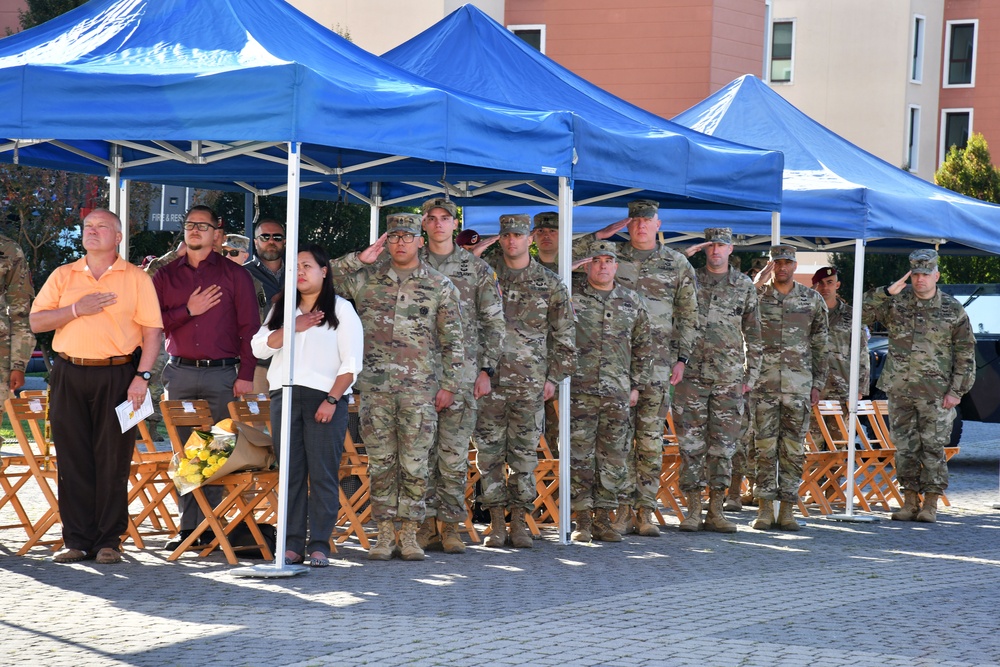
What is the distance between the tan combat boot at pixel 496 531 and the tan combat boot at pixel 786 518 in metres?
2.61

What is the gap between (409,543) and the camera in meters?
8.76

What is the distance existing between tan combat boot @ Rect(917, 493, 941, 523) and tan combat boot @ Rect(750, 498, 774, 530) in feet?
5.37

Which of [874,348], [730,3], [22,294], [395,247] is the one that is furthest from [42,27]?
[730,3]

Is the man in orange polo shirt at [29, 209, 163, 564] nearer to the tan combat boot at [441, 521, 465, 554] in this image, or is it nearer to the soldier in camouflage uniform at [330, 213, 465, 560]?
the soldier in camouflage uniform at [330, 213, 465, 560]

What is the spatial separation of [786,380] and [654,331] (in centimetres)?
158

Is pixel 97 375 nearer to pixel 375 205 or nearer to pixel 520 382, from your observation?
pixel 520 382

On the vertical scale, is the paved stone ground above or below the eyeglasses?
below

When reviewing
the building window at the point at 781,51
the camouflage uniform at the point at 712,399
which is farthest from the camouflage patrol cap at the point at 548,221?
the building window at the point at 781,51

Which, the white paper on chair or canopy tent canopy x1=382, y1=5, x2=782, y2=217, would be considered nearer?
the white paper on chair

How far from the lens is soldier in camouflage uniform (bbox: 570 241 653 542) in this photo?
9.86 metres

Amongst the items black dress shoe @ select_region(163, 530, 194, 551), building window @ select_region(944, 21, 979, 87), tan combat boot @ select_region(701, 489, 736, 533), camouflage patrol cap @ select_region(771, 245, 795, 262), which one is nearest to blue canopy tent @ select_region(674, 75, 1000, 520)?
camouflage patrol cap @ select_region(771, 245, 795, 262)

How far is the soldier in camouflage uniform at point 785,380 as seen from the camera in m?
11.1

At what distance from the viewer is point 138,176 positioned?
10641 mm

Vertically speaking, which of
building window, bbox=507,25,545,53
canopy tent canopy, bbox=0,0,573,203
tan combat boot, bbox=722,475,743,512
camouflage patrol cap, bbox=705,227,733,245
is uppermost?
building window, bbox=507,25,545,53
